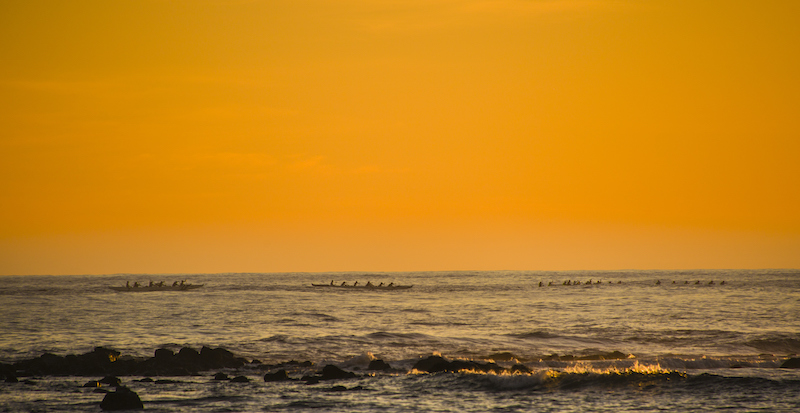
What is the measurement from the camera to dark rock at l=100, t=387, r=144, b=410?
58.6 ft

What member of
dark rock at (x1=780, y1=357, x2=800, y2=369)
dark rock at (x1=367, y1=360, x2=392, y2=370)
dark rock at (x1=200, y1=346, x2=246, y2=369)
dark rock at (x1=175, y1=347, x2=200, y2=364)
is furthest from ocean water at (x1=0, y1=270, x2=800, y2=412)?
dark rock at (x1=175, y1=347, x2=200, y2=364)

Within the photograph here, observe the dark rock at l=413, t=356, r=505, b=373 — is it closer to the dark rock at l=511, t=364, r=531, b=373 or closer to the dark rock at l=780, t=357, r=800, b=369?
the dark rock at l=511, t=364, r=531, b=373

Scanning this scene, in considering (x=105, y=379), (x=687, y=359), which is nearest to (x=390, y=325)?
(x=687, y=359)

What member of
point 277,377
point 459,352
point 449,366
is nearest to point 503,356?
point 459,352

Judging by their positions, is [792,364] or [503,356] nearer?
[792,364]

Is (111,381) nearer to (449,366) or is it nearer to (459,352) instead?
(449,366)

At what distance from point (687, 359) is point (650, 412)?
43.9ft

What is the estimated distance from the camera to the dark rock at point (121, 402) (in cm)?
1788

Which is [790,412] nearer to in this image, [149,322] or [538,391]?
[538,391]

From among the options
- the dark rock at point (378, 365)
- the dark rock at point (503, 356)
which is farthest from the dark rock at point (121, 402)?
the dark rock at point (503, 356)

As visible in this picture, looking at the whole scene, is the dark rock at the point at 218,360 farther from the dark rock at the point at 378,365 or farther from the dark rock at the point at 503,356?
the dark rock at the point at 503,356

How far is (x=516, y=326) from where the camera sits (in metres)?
46.3

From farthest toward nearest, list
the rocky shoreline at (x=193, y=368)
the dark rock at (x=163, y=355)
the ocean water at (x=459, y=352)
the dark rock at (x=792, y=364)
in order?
the dark rock at (x=163, y=355) < the dark rock at (x=792, y=364) < the rocky shoreline at (x=193, y=368) < the ocean water at (x=459, y=352)

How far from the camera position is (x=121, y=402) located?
58.8 ft
